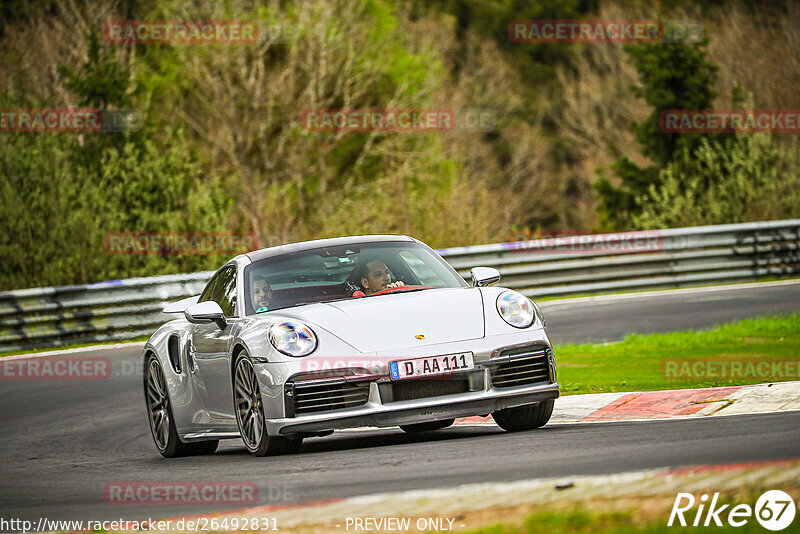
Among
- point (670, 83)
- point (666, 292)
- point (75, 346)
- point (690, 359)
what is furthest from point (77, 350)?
point (670, 83)

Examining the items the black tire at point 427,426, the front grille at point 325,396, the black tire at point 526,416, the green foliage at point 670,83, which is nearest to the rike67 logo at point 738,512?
the front grille at point 325,396

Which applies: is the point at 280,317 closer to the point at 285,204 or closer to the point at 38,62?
the point at 285,204

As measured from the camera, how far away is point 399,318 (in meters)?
8.30

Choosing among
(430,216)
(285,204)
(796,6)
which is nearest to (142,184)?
(430,216)

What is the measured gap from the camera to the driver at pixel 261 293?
9096mm

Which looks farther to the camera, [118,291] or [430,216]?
[430,216]

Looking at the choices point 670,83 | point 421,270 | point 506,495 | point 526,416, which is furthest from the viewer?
point 670,83

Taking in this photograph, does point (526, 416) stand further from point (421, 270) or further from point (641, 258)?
point (641, 258)

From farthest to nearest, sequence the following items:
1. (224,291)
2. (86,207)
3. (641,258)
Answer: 1. (86,207)
2. (641,258)
3. (224,291)

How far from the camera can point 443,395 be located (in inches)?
318

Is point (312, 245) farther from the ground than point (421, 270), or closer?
→ farther from the ground

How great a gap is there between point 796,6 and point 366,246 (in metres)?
49.1

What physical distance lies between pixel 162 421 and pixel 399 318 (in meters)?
2.72

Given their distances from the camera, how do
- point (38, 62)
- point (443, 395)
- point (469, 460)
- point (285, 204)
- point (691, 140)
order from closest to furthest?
point (469, 460) → point (443, 395) → point (691, 140) → point (285, 204) → point (38, 62)
